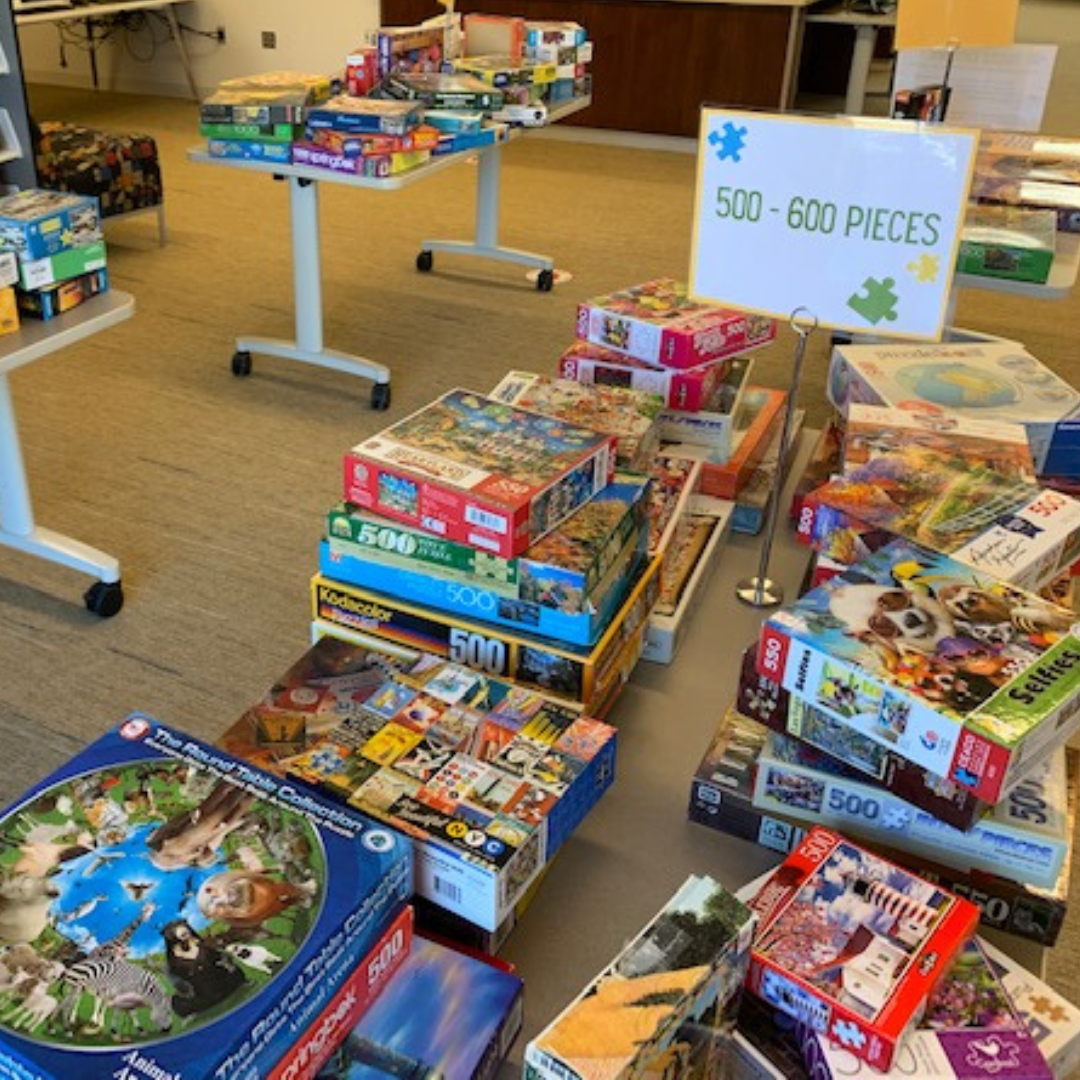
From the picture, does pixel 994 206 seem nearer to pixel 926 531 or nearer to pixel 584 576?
pixel 926 531

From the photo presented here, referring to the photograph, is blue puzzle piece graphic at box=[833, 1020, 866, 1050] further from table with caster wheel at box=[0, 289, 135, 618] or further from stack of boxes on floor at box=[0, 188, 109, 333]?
table with caster wheel at box=[0, 289, 135, 618]

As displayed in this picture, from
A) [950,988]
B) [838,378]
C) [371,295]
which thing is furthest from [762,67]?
[950,988]

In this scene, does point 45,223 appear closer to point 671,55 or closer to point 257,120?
point 257,120

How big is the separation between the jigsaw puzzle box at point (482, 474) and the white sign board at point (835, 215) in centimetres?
31

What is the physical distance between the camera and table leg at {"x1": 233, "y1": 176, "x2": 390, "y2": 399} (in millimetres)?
3490

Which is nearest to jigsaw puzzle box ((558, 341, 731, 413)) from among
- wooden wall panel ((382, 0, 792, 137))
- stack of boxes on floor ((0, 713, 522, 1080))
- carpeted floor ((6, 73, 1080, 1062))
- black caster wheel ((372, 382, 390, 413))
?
carpeted floor ((6, 73, 1080, 1062))

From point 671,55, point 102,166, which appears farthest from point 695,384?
point 671,55

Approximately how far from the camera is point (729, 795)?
121 cm

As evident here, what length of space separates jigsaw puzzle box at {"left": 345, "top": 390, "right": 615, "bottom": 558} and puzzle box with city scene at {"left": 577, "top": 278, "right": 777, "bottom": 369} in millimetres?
549

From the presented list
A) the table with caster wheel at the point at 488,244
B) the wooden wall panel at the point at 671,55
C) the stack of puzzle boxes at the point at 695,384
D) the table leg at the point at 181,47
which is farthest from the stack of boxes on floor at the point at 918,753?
the table leg at the point at 181,47

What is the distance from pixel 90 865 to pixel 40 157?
429cm

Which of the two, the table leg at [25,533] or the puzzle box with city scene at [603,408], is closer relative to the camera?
the puzzle box with city scene at [603,408]

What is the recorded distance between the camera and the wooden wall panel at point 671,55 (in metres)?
6.37

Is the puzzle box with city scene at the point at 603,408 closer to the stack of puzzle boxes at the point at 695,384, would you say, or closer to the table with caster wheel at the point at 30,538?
the stack of puzzle boxes at the point at 695,384
